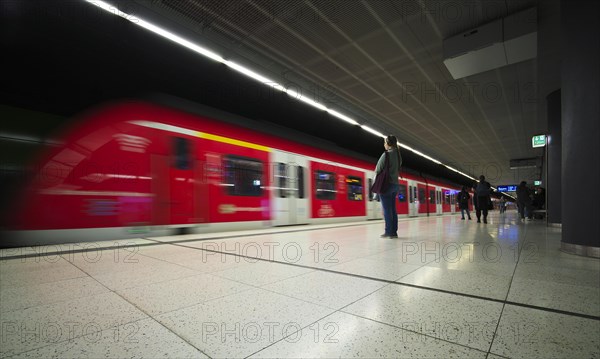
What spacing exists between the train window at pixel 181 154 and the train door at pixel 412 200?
11.9 m

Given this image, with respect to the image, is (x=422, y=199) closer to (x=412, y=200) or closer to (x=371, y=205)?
(x=412, y=200)

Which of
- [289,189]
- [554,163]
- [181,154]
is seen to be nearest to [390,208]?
[289,189]

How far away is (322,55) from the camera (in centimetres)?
560

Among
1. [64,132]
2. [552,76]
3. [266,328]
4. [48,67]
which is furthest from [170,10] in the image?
[552,76]

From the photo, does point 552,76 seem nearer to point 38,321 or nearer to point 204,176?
point 204,176

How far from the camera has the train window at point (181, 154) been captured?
479 centimetres

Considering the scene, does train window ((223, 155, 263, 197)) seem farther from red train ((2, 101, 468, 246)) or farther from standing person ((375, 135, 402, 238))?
standing person ((375, 135, 402, 238))

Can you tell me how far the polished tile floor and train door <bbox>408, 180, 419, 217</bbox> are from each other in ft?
38.2

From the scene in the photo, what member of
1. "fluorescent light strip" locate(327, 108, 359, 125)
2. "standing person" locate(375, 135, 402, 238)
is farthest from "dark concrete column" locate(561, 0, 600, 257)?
"fluorescent light strip" locate(327, 108, 359, 125)

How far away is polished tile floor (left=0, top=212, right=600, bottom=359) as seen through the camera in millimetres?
1032

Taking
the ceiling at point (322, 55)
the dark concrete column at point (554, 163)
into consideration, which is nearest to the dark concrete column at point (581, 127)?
the ceiling at point (322, 55)

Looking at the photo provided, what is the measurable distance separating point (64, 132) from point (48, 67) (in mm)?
3715

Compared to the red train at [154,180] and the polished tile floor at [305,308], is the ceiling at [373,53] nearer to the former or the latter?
the red train at [154,180]

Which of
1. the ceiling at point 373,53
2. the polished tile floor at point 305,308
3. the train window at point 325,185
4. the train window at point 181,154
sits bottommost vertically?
the polished tile floor at point 305,308
